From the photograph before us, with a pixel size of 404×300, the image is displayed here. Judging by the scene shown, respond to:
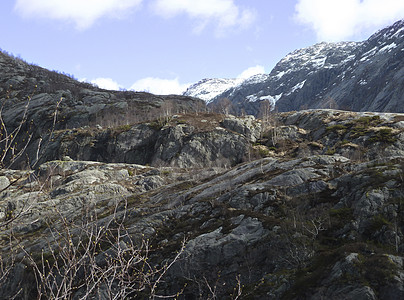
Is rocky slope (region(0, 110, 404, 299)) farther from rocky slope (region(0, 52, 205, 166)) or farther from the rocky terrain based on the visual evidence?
rocky slope (region(0, 52, 205, 166))

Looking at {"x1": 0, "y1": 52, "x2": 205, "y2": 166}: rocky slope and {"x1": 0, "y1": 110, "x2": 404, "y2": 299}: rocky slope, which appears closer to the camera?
{"x1": 0, "y1": 110, "x2": 404, "y2": 299}: rocky slope

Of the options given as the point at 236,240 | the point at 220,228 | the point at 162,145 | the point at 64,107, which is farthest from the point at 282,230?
the point at 64,107

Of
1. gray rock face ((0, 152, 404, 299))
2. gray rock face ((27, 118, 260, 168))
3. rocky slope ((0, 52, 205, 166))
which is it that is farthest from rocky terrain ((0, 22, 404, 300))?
rocky slope ((0, 52, 205, 166))

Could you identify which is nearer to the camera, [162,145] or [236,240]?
[236,240]

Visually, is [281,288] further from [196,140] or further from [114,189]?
[196,140]

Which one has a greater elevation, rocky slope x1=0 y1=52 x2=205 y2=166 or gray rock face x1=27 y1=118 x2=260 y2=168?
rocky slope x1=0 y1=52 x2=205 y2=166

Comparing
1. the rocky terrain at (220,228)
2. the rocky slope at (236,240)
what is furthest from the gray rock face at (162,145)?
the rocky slope at (236,240)

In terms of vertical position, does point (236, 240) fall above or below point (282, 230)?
below

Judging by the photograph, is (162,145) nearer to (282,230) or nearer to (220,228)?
(220,228)

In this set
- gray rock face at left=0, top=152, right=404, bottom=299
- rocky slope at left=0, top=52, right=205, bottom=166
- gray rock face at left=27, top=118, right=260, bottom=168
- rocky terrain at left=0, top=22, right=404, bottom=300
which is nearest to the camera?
rocky terrain at left=0, top=22, right=404, bottom=300

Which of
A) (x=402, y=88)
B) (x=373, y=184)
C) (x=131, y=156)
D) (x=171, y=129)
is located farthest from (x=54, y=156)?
(x=402, y=88)

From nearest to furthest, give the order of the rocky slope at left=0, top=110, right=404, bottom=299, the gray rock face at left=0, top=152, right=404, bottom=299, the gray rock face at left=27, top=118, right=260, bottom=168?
the rocky slope at left=0, top=110, right=404, bottom=299
the gray rock face at left=0, top=152, right=404, bottom=299
the gray rock face at left=27, top=118, right=260, bottom=168

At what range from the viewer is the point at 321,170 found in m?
26.1

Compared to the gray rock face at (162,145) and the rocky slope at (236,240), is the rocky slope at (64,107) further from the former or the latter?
the rocky slope at (236,240)
